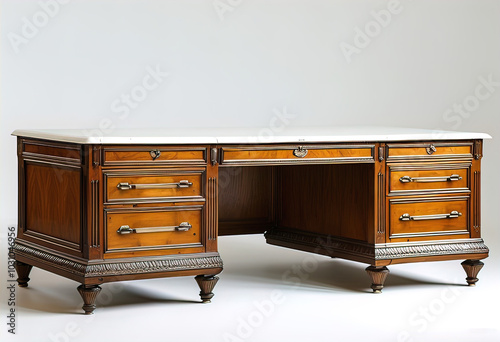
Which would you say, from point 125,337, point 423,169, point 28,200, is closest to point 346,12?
point 423,169

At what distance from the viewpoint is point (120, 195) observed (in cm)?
411

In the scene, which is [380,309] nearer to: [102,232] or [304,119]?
[102,232]

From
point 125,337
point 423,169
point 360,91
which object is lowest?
point 125,337

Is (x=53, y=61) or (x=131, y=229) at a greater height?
(x=53, y=61)

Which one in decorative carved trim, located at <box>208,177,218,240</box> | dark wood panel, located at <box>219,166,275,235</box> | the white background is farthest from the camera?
dark wood panel, located at <box>219,166,275,235</box>

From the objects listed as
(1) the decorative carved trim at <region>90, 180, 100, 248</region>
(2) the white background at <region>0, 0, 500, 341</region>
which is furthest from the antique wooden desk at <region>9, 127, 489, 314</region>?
(2) the white background at <region>0, 0, 500, 341</region>

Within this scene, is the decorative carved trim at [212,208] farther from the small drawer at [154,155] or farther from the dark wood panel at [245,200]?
the dark wood panel at [245,200]

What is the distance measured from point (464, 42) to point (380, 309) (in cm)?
370

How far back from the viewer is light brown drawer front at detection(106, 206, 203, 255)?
4109 mm

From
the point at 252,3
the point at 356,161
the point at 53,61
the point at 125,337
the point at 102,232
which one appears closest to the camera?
the point at 125,337

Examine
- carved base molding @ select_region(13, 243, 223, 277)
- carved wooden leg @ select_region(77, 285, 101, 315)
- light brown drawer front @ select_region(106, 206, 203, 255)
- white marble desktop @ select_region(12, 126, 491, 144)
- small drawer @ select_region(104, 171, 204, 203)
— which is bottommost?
carved wooden leg @ select_region(77, 285, 101, 315)

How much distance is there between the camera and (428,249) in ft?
15.4

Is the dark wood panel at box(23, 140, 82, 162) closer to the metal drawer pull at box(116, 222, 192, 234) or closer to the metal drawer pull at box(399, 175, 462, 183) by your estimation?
the metal drawer pull at box(116, 222, 192, 234)

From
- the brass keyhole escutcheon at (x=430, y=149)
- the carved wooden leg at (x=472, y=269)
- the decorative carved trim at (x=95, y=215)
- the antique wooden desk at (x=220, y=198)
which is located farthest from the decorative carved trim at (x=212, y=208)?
the carved wooden leg at (x=472, y=269)
